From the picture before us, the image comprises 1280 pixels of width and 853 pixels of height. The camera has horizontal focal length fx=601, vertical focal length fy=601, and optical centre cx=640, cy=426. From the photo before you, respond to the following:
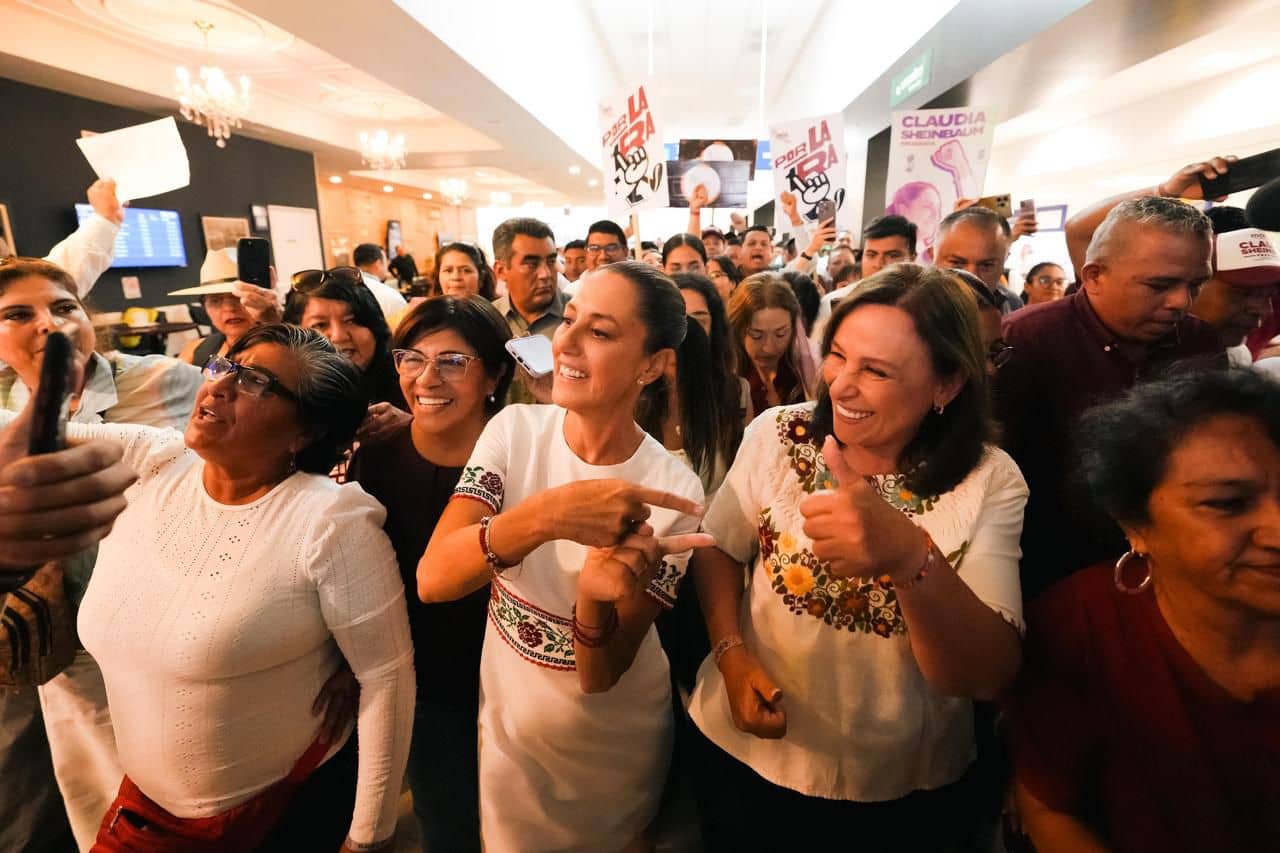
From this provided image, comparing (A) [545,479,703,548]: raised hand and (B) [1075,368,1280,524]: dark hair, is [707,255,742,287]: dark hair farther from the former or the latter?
(A) [545,479,703,548]: raised hand

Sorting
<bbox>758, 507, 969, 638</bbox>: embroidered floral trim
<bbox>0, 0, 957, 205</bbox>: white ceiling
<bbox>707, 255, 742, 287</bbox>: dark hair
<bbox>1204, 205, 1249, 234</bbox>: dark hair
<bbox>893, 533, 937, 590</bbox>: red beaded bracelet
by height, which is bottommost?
<bbox>758, 507, 969, 638</bbox>: embroidered floral trim

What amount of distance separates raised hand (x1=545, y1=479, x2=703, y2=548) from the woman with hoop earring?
730 mm

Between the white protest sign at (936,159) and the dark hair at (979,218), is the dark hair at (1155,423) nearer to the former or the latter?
the dark hair at (979,218)

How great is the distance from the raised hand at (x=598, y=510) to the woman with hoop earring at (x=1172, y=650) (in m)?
0.73

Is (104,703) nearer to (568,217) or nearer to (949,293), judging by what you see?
(949,293)

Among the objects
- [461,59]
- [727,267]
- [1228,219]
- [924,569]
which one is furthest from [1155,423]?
[461,59]

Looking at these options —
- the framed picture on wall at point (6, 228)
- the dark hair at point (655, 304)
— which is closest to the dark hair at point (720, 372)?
the dark hair at point (655, 304)

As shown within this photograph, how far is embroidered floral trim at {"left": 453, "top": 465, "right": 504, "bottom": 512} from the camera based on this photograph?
46.3 inches

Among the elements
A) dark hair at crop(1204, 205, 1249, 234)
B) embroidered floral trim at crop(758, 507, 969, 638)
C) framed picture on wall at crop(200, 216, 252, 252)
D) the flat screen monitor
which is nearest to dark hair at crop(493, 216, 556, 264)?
embroidered floral trim at crop(758, 507, 969, 638)

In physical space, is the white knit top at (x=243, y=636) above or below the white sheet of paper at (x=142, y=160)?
below

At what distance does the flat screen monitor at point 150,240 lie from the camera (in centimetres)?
714

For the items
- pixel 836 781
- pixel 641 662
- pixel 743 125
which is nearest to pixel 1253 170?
pixel 836 781

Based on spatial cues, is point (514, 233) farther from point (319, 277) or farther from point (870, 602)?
point (870, 602)

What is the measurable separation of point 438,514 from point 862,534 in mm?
1054
